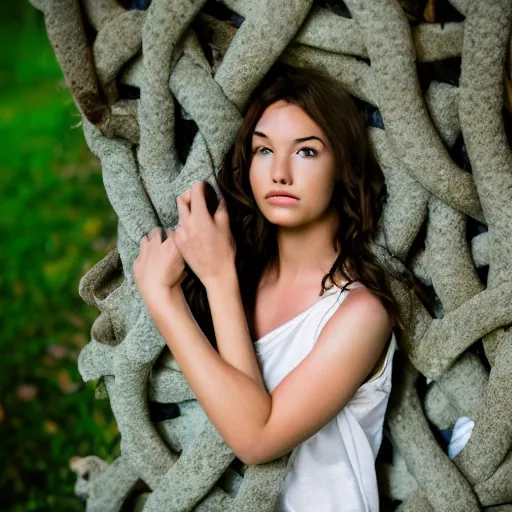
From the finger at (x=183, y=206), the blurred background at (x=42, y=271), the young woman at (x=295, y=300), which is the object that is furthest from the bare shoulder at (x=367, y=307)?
the blurred background at (x=42, y=271)

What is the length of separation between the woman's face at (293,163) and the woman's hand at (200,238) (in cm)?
8

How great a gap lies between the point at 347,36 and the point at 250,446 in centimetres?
50

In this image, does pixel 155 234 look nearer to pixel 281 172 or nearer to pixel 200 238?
pixel 200 238

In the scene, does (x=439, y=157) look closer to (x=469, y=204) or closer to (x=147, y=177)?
(x=469, y=204)

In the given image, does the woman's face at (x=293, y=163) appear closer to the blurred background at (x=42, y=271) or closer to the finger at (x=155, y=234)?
the finger at (x=155, y=234)

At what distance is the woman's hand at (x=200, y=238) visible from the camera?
94 cm

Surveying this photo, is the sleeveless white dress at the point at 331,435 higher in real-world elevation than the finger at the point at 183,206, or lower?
lower

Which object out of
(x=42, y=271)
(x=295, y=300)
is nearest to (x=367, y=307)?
(x=295, y=300)

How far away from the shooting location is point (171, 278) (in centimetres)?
95

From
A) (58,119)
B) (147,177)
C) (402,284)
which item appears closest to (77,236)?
(58,119)

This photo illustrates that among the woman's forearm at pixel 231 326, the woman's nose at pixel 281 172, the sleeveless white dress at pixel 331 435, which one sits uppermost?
the woman's nose at pixel 281 172

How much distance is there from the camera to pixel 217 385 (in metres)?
0.90

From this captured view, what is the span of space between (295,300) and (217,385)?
17cm

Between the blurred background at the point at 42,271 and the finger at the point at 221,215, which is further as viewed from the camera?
the blurred background at the point at 42,271
